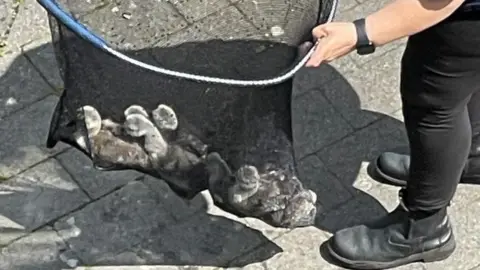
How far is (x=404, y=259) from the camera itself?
3.24 meters

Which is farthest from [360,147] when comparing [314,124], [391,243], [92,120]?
[92,120]

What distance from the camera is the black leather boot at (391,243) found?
320 cm

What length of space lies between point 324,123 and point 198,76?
127 centimetres

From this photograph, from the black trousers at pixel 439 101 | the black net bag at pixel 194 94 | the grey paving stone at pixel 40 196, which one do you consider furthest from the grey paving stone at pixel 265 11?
the grey paving stone at pixel 40 196

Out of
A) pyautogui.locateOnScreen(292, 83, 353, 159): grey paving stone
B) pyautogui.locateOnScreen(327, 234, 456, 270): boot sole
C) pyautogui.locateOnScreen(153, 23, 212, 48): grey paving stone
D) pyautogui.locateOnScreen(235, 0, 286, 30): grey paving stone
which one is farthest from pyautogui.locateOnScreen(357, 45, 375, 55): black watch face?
pyautogui.locateOnScreen(292, 83, 353, 159): grey paving stone

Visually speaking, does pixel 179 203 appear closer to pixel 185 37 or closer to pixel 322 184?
pixel 322 184

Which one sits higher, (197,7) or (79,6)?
(79,6)

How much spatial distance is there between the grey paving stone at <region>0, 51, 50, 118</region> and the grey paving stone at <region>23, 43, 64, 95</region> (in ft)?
0.07

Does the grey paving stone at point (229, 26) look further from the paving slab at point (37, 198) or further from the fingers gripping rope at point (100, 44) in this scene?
the paving slab at point (37, 198)

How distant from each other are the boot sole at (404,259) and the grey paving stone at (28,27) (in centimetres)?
137

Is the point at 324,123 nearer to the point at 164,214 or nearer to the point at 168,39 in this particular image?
the point at 164,214

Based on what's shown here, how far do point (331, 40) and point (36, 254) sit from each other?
1.27 metres

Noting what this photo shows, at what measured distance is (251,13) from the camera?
2.87 meters

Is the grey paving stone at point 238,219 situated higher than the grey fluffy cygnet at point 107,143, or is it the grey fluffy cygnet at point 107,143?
the grey fluffy cygnet at point 107,143
